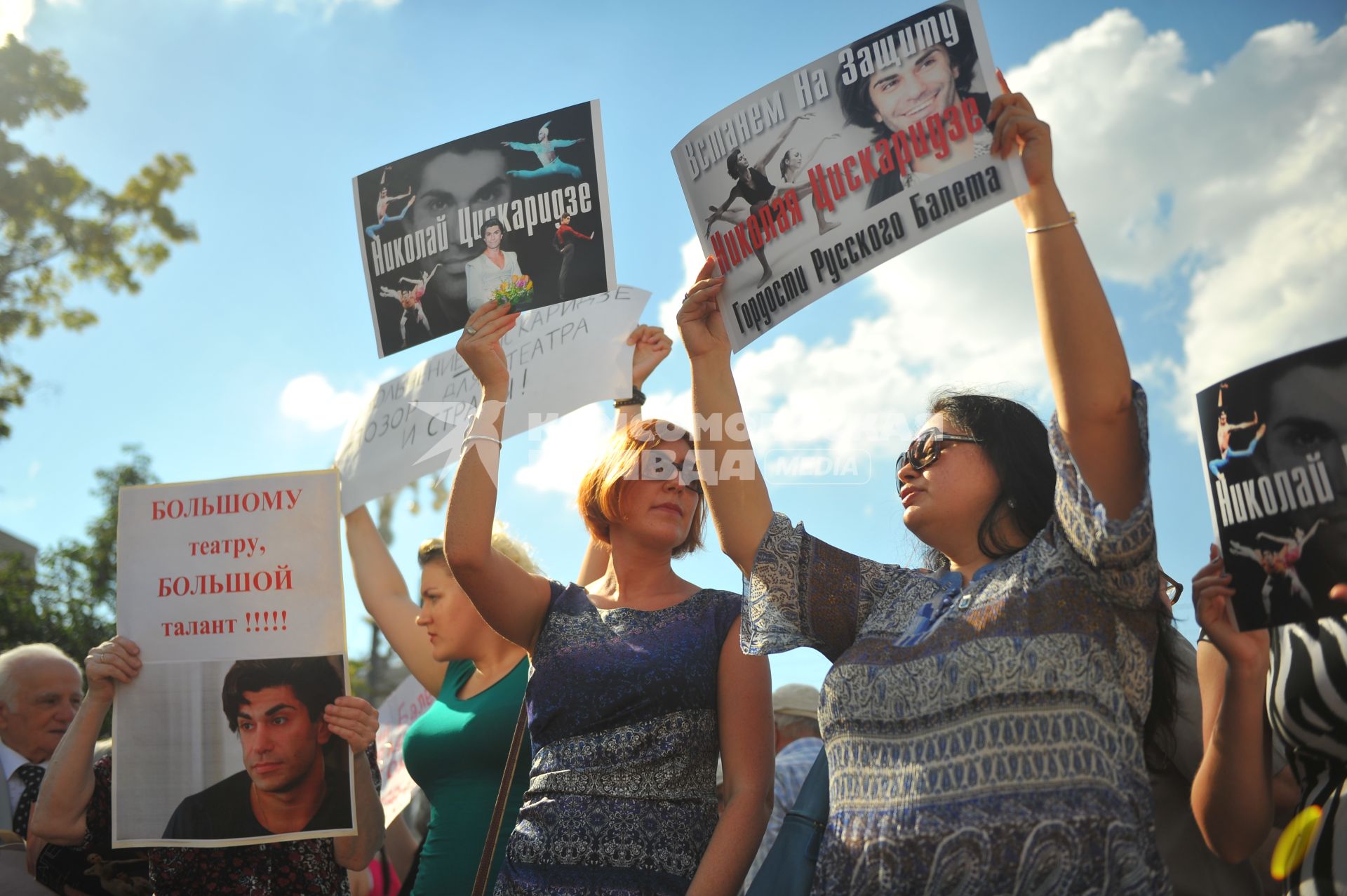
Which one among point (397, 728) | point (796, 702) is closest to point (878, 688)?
point (796, 702)

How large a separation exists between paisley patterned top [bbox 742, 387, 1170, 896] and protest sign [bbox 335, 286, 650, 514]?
1784 mm

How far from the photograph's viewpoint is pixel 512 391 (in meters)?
3.86

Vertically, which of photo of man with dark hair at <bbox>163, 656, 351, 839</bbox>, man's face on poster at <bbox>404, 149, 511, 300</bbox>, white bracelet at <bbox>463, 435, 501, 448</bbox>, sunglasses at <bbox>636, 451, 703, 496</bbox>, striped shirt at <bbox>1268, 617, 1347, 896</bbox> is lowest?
striped shirt at <bbox>1268, 617, 1347, 896</bbox>

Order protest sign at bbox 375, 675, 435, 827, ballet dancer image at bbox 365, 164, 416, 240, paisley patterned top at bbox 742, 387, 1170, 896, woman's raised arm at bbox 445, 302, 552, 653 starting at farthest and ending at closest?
protest sign at bbox 375, 675, 435, 827, ballet dancer image at bbox 365, 164, 416, 240, woman's raised arm at bbox 445, 302, 552, 653, paisley patterned top at bbox 742, 387, 1170, 896

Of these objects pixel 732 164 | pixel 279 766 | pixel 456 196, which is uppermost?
pixel 456 196

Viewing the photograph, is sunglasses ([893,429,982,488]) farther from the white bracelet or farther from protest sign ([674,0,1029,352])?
the white bracelet

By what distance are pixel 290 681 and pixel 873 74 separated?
7.22ft

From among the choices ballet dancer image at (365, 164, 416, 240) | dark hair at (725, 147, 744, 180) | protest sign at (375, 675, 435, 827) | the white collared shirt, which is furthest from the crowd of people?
protest sign at (375, 675, 435, 827)

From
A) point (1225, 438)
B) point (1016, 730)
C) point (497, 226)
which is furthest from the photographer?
point (497, 226)

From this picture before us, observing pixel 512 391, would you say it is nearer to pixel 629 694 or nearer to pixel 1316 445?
pixel 629 694

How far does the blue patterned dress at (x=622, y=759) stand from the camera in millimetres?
2486

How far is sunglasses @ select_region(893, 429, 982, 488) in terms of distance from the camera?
2.40m

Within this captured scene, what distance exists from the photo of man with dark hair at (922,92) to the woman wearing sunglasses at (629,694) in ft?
3.07

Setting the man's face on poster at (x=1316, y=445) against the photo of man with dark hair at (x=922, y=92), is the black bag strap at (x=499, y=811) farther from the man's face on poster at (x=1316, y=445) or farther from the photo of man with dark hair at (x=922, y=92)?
the man's face on poster at (x=1316, y=445)
